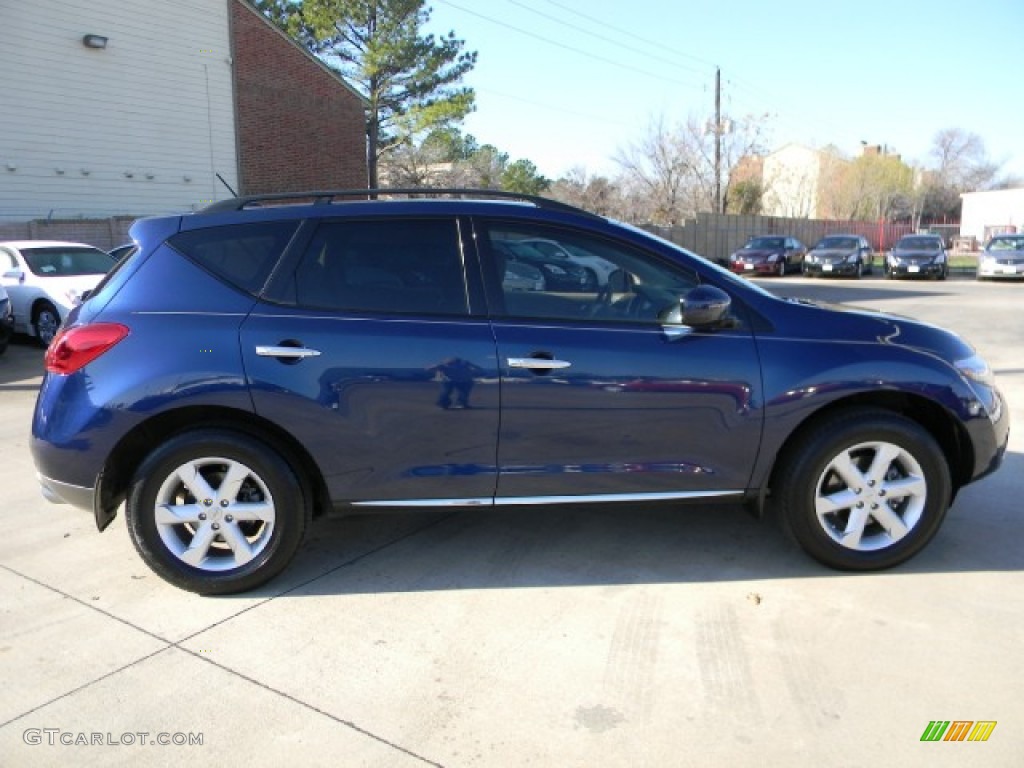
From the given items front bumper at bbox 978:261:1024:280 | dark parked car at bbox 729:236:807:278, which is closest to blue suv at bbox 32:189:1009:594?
front bumper at bbox 978:261:1024:280

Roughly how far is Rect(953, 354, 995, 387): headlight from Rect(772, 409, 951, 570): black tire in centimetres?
36

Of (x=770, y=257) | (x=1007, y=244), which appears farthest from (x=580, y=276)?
(x=1007, y=244)

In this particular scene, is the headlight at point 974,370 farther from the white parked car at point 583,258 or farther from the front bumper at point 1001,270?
the front bumper at point 1001,270

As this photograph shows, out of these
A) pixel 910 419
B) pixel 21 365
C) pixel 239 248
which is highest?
pixel 239 248

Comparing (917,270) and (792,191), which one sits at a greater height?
(792,191)

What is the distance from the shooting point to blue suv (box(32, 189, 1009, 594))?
3.46 meters

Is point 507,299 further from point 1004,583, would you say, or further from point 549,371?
point 1004,583

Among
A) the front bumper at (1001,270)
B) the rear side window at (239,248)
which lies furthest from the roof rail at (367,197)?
the front bumper at (1001,270)

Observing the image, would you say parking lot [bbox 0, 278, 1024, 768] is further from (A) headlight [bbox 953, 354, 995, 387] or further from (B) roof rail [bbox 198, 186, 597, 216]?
(B) roof rail [bbox 198, 186, 597, 216]

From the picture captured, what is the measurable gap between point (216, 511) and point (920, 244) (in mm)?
26175

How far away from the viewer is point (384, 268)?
362cm

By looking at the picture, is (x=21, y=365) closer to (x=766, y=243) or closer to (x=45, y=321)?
(x=45, y=321)

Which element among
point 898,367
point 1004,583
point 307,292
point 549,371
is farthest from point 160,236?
point 1004,583

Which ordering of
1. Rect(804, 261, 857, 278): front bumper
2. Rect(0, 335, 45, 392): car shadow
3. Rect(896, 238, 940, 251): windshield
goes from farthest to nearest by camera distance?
Rect(804, 261, 857, 278): front bumper, Rect(896, 238, 940, 251): windshield, Rect(0, 335, 45, 392): car shadow
